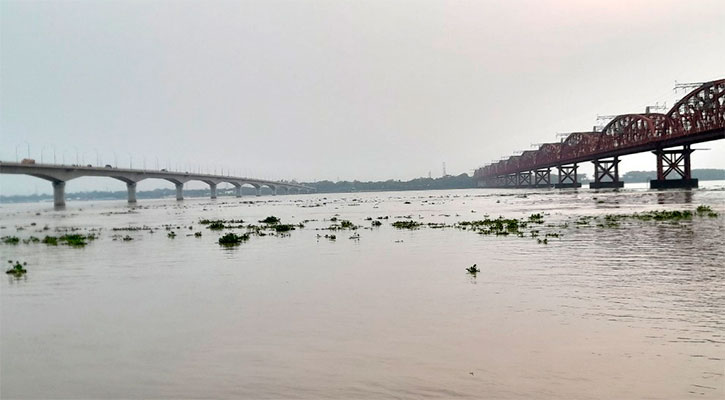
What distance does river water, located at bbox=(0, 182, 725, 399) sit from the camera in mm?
7090

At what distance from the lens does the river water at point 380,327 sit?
7.09 meters

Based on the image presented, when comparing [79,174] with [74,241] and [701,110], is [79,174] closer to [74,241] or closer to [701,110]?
[74,241]

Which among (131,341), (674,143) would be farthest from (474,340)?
(674,143)

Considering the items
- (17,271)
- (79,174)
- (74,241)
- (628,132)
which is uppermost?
(628,132)

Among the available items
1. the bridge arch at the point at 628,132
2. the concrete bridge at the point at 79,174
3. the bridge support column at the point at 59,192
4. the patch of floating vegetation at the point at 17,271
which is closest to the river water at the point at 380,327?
the patch of floating vegetation at the point at 17,271

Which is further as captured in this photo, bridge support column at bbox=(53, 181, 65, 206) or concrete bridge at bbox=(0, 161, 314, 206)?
bridge support column at bbox=(53, 181, 65, 206)

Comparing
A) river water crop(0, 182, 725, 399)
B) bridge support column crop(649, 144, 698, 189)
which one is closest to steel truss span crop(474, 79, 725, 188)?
bridge support column crop(649, 144, 698, 189)

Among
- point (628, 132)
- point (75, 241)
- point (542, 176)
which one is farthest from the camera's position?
point (542, 176)

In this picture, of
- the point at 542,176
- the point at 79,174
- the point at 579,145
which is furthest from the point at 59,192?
the point at 542,176

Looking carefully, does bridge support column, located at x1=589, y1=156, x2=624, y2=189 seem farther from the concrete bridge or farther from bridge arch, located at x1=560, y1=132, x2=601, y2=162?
the concrete bridge

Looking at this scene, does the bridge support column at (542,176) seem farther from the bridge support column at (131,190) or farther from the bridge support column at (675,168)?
the bridge support column at (131,190)

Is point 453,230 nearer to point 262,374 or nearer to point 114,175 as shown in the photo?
point 262,374

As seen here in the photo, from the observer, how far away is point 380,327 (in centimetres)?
978

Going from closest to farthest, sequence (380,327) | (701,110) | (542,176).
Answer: (380,327)
(701,110)
(542,176)
